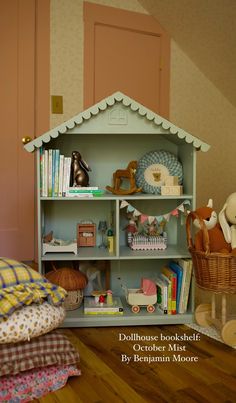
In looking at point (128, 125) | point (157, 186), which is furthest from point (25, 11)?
point (157, 186)

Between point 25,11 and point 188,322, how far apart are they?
79.7 inches

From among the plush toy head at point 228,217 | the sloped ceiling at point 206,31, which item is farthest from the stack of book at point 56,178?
the sloped ceiling at point 206,31

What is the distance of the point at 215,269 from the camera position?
5.90 feet

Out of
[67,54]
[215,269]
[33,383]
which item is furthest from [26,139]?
[33,383]

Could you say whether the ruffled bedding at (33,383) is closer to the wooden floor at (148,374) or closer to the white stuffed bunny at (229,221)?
the wooden floor at (148,374)

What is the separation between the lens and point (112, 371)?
157cm

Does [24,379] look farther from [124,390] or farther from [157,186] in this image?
[157,186]

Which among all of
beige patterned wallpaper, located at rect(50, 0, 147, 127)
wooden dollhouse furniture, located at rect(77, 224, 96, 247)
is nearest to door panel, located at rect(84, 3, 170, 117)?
beige patterned wallpaper, located at rect(50, 0, 147, 127)

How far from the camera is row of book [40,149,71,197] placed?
2037 millimetres

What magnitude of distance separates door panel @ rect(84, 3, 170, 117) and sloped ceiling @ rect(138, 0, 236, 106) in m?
0.12

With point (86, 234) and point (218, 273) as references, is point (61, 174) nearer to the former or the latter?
point (86, 234)

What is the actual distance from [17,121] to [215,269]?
59.7 inches

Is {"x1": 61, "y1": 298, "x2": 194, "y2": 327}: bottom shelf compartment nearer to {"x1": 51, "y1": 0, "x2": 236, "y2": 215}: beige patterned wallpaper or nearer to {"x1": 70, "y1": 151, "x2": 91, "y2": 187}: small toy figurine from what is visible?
{"x1": 70, "y1": 151, "x2": 91, "y2": 187}: small toy figurine

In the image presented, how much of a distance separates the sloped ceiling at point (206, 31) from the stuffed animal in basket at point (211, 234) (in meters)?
1.32
